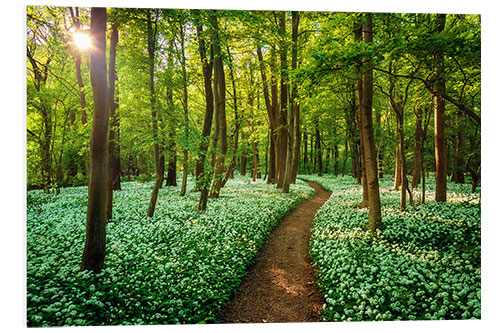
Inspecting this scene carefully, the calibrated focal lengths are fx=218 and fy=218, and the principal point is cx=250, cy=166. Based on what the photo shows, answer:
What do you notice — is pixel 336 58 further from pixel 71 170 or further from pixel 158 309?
pixel 71 170

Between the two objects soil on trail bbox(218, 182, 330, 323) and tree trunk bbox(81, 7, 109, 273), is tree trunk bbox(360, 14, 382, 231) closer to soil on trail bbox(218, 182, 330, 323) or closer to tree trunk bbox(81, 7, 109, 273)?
soil on trail bbox(218, 182, 330, 323)

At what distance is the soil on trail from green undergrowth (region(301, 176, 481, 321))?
0.27 meters

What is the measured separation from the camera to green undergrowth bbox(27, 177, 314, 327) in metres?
2.96

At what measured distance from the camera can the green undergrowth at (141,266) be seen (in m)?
2.96

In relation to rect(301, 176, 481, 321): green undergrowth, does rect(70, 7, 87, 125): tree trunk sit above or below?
above

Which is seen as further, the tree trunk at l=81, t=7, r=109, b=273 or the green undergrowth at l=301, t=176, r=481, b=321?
the tree trunk at l=81, t=7, r=109, b=273

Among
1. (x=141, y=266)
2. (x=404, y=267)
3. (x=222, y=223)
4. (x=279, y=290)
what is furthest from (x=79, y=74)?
(x=404, y=267)

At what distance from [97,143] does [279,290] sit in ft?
13.7

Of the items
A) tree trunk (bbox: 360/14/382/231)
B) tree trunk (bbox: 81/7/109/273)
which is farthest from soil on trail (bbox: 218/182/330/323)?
tree trunk (bbox: 81/7/109/273)

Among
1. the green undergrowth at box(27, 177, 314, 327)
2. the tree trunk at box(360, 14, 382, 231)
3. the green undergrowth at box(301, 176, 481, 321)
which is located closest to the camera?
the green undergrowth at box(27, 177, 314, 327)

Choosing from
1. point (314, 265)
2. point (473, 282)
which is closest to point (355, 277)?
point (314, 265)

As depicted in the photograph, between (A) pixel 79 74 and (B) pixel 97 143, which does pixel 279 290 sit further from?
(A) pixel 79 74

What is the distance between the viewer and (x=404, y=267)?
3908 mm

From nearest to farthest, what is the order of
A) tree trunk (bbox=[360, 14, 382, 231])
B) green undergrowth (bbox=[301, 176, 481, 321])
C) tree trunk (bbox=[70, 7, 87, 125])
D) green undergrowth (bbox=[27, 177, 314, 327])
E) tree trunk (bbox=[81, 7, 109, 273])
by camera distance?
1. green undergrowth (bbox=[27, 177, 314, 327])
2. green undergrowth (bbox=[301, 176, 481, 321])
3. tree trunk (bbox=[81, 7, 109, 273])
4. tree trunk (bbox=[70, 7, 87, 125])
5. tree trunk (bbox=[360, 14, 382, 231])
